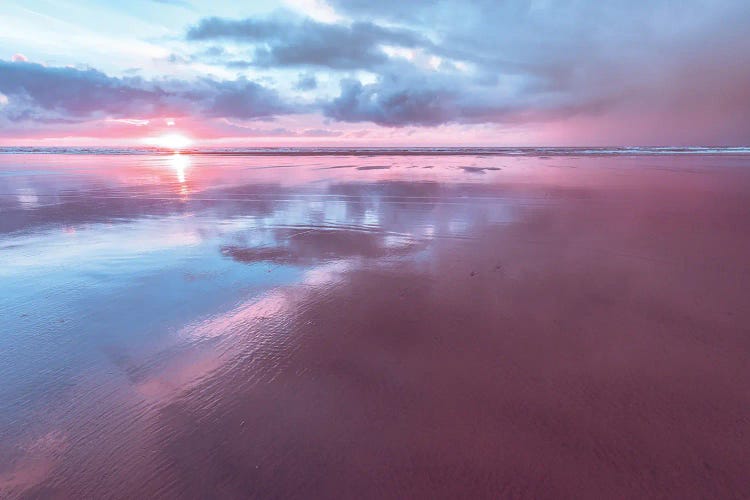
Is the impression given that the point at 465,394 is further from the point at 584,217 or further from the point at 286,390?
the point at 584,217

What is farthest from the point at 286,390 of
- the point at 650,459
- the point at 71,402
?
the point at 650,459

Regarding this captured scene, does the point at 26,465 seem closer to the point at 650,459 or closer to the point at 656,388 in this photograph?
the point at 650,459

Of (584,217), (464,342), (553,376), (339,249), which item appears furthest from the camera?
(584,217)

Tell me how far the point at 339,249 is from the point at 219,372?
432 centimetres

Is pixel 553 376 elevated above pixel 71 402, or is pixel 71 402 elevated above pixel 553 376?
pixel 553 376

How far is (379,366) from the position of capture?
3.73 meters

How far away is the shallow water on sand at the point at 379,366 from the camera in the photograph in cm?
258

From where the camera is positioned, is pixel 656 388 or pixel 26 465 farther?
pixel 656 388

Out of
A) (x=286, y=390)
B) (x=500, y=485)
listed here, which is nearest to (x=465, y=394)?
(x=500, y=485)

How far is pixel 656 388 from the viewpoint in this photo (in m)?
3.33

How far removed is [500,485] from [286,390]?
1.87m

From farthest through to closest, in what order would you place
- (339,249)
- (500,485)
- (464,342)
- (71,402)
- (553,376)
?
(339,249) → (464,342) → (553,376) → (71,402) → (500,485)

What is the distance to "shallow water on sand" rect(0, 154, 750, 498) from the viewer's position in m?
2.58

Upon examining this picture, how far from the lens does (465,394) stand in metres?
3.31
